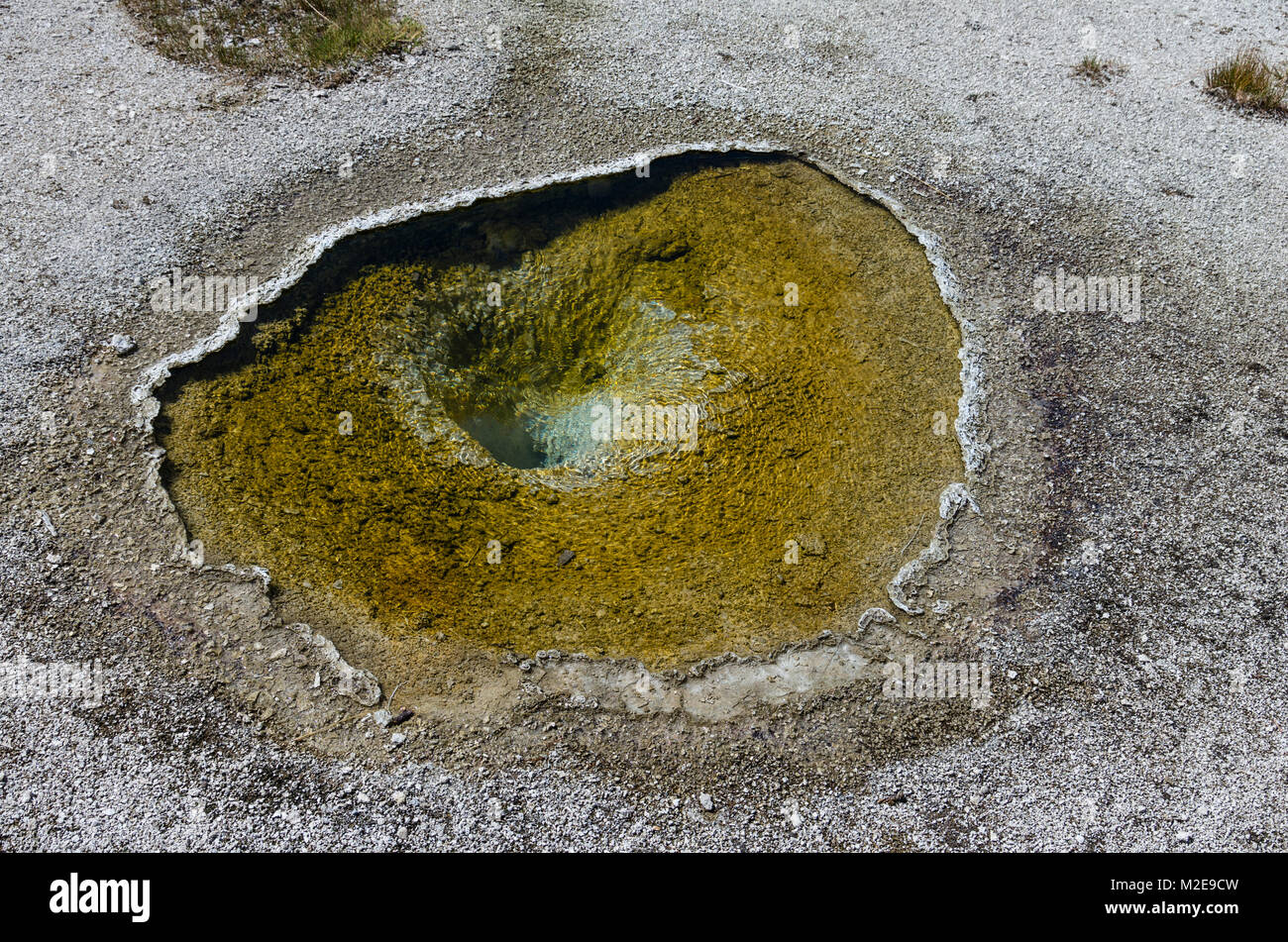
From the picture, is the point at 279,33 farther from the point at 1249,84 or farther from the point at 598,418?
the point at 1249,84

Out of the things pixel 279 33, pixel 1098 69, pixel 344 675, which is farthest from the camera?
pixel 279 33

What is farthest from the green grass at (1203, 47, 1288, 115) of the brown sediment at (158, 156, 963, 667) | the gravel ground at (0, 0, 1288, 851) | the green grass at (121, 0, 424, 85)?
the green grass at (121, 0, 424, 85)

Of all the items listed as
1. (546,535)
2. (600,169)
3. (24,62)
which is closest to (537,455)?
(546,535)

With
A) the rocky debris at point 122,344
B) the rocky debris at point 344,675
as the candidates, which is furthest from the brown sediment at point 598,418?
the rocky debris at point 122,344

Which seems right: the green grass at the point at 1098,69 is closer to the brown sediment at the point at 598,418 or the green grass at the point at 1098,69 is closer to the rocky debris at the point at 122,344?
the brown sediment at the point at 598,418

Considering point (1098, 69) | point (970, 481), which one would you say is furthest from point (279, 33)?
point (1098, 69)

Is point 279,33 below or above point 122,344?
above

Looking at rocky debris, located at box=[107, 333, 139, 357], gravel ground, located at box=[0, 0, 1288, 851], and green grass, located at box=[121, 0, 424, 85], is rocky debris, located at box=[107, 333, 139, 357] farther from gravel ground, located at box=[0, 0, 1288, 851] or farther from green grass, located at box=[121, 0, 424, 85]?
green grass, located at box=[121, 0, 424, 85]
